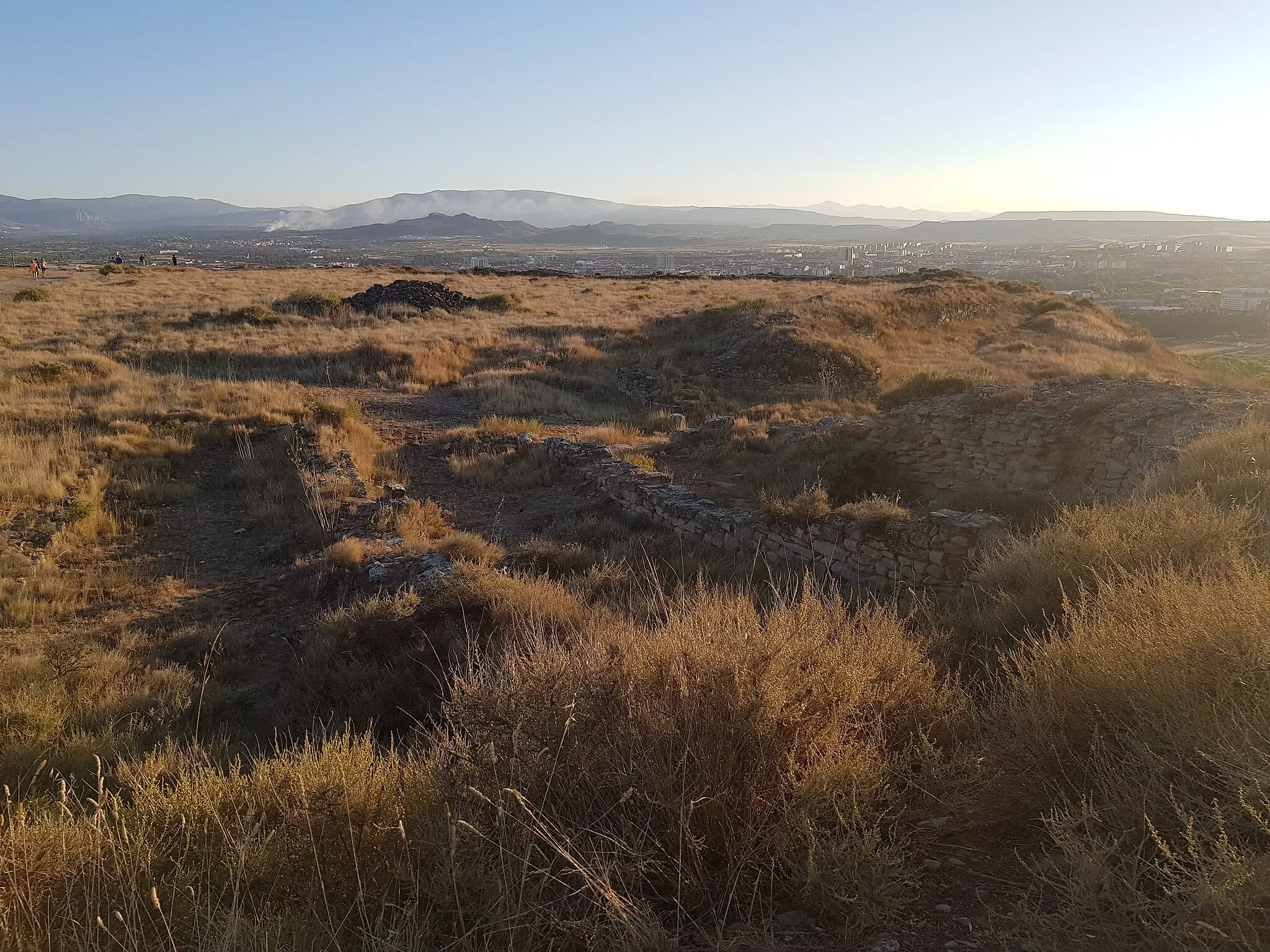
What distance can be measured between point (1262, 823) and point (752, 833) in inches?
60.8

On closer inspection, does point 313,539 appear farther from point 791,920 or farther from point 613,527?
point 791,920

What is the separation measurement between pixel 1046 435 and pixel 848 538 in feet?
16.5

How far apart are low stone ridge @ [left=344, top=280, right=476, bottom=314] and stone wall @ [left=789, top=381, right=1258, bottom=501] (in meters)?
22.7

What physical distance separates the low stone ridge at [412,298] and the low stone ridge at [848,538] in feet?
76.0

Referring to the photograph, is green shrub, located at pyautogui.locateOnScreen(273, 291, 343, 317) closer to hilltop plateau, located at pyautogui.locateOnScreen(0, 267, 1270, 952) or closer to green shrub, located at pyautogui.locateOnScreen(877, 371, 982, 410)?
hilltop plateau, located at pyautogui.locateOnScreen(0, 267, 1270, 952)

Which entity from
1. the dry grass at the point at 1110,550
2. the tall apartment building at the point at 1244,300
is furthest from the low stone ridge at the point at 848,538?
the tall apartment building at the point at 1244,300

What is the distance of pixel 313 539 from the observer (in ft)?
30.3

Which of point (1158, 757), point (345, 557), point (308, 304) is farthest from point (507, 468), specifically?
point (308, 304)

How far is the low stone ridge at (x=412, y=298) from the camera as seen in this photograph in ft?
100

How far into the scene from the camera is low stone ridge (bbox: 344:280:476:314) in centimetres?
3055

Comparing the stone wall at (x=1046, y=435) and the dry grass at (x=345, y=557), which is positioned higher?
the stone wall at (x=1046, y=435)

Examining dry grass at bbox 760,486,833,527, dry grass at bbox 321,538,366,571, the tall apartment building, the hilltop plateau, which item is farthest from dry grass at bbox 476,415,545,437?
the tall apartment building

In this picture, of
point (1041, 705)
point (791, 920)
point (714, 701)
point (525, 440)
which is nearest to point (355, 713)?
point (714, 701)

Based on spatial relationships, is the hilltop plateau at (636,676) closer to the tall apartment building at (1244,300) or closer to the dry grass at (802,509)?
the dry grass at (802,509)
